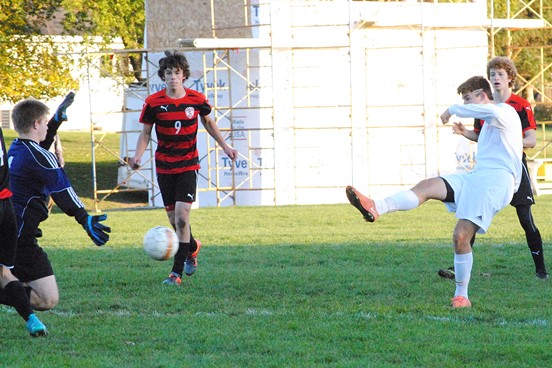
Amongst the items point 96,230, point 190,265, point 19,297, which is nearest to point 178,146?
point 190,265

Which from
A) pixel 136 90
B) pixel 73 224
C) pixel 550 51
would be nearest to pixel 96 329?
pixel 73 224

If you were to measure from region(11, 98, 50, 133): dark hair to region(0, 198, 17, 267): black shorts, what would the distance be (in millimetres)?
613

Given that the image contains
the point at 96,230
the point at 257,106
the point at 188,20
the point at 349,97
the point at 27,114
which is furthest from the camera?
the point at 188,20

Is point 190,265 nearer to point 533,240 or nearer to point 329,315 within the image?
point 329,315

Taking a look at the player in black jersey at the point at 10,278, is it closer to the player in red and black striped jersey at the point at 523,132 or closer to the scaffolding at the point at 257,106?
the player in red and black striped jersey at the point at 523,132

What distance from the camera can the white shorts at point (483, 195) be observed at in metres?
7.34

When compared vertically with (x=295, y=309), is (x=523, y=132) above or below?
above

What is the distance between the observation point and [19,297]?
20.5 ft

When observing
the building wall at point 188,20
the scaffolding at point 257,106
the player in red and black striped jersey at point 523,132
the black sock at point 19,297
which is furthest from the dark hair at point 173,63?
the building wall at point 188,20

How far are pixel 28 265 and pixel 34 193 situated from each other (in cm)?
48

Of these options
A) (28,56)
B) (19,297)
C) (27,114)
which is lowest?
(19,297)

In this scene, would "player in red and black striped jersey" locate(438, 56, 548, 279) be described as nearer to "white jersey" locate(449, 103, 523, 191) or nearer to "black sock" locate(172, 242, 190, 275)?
"white jersey" locate(449, 103, 523, 191)

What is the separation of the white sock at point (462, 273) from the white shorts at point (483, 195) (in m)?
0.24

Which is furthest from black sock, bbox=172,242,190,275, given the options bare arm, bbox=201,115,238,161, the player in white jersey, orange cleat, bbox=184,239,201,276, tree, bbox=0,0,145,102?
tree, bbox=0,0,145,102
